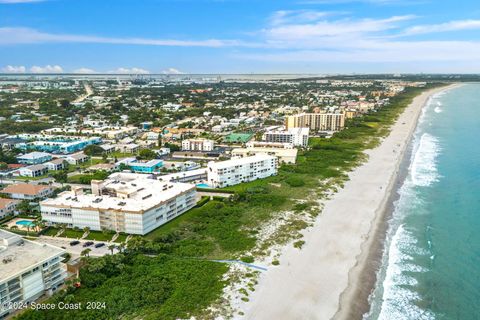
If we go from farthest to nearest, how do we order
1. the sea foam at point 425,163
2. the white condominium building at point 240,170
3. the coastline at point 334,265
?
the sea foam at point 425,163, the white condominium building at point 240,170, the coastline at point 334,265

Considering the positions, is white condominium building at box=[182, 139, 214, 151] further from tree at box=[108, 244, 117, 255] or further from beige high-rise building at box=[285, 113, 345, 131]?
tree at box=[108, 244, 117, 255]

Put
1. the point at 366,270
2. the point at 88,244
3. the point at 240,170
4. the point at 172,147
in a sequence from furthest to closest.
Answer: the point at 172,147 < the point at 240,170 < the point at 88,244 < the point at 366,270

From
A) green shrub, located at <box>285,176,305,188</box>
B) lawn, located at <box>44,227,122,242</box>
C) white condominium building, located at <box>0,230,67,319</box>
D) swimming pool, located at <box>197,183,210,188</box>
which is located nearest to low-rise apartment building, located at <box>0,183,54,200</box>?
lawn, located at <box>44,227,122,242</box>

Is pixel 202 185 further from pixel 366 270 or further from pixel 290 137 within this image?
pixel 290 137

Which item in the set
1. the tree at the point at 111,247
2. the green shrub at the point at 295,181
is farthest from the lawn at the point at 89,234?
the green shrub at the point at 295,181

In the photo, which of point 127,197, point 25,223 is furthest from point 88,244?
point 25,223

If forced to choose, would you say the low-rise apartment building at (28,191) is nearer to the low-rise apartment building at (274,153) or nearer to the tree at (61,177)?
the tree at (61,177)

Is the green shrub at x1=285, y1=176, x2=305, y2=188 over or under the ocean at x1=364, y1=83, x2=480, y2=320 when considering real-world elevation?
over
